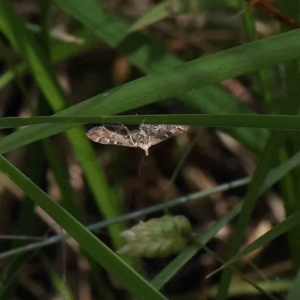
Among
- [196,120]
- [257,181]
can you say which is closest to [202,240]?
[257,181]

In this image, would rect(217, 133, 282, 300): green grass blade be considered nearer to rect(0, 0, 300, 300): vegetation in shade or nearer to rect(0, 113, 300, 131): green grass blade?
rect(0, 0, 300, 300): vegetation in shade

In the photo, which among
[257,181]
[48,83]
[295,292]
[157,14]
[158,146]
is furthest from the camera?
[158,146]

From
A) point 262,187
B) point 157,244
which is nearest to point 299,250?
point 262,187

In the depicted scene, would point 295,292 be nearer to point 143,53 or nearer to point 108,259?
point 108,259

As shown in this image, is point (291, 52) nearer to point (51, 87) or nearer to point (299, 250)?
point (299, 250)

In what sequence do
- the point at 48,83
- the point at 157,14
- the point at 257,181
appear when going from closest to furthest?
the point at 257,181
the point at 48,83
the point at 157,14

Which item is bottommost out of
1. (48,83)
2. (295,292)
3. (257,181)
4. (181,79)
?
(295,292)

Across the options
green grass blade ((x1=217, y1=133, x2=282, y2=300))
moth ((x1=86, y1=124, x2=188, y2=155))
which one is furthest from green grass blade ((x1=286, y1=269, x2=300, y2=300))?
moth ((x1=86, y1=124, x2=188, y2=155))

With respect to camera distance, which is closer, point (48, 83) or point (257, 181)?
point (257, 181)
